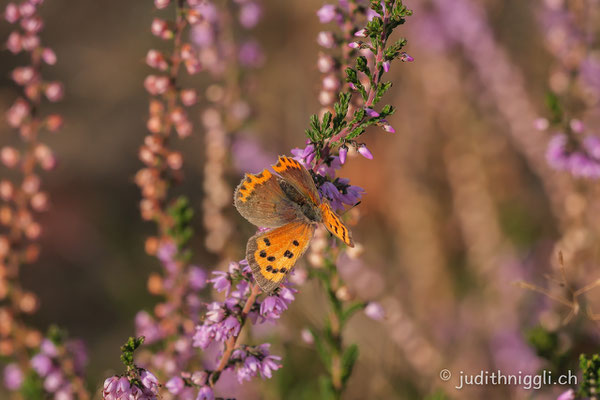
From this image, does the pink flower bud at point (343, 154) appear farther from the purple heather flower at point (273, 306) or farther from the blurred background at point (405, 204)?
the blurred background at point (405, 204)

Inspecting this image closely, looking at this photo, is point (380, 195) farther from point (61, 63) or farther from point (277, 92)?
point (61, 63)

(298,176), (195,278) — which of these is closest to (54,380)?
(195,278)

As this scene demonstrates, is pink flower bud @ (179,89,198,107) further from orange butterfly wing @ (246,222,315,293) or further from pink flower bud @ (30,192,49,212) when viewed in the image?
orange butterfly wing @ (246,222,315,293)

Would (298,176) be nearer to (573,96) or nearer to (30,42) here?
(30,42)

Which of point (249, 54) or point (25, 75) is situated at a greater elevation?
point (249, 54)

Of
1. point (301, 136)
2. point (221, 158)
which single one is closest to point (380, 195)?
point (301, 136)

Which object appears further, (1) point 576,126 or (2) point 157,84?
(1) point 576,126

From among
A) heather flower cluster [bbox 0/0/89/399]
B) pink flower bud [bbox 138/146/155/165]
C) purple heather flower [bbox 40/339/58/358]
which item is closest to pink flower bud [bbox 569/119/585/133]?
pink flower bud [bbox 138/146/155/165]
